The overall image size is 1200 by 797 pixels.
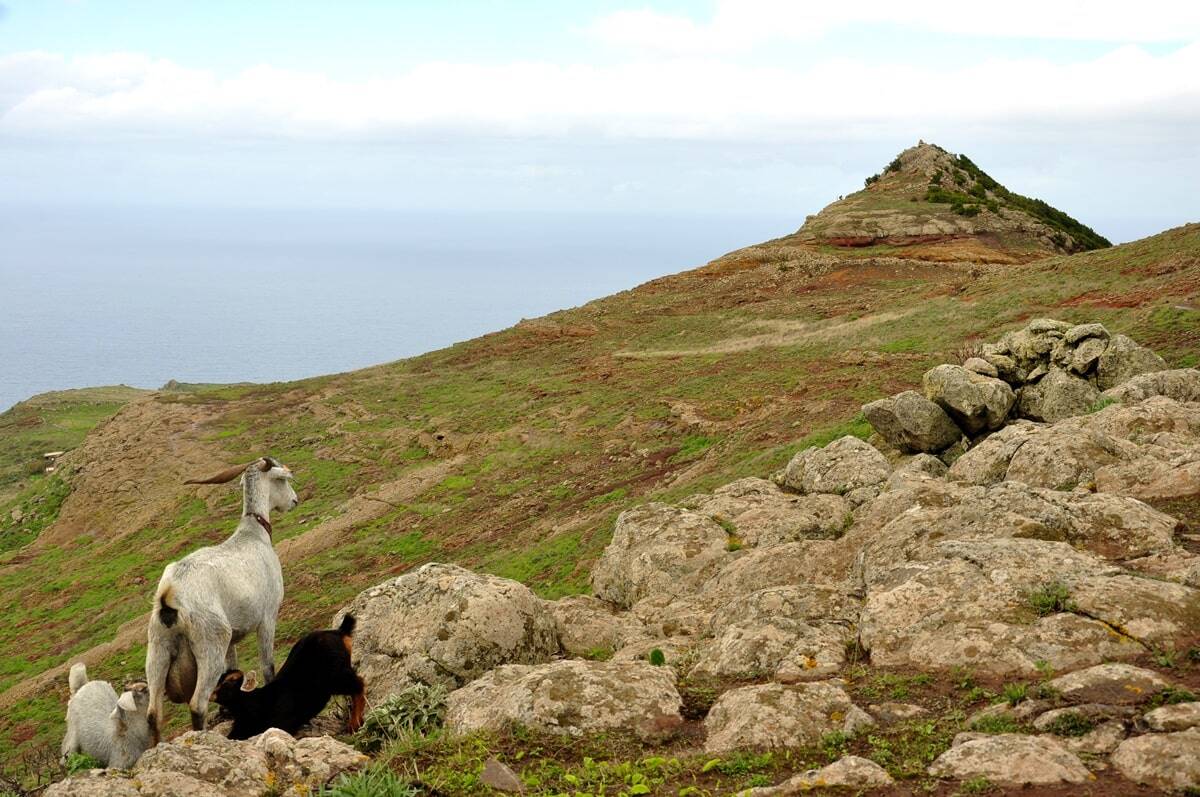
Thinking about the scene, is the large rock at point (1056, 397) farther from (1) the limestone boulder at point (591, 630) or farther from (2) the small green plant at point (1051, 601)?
(2) the small green plant at point (1051, 601)

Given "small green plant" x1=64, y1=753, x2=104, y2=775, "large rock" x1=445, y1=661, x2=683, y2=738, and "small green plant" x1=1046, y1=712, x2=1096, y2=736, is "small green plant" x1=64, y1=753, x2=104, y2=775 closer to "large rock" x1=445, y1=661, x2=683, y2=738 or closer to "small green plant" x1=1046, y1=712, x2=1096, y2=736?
"large rock" x1=445, y1=661, x2=683, y2=738

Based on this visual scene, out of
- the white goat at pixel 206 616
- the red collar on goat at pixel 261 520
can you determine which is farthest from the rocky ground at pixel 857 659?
the red collar on goat at pixel 261 520

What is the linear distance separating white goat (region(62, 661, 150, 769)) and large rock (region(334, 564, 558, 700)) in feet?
8.10

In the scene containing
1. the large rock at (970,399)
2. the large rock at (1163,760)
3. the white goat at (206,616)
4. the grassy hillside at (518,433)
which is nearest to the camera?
the large rock at (1163,760)

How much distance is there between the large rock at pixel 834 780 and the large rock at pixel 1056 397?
17.5 meters

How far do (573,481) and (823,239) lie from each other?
36029 millimetres

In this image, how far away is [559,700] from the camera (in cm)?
823

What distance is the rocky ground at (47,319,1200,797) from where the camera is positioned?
670 cm

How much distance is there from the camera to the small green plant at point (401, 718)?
865 cm

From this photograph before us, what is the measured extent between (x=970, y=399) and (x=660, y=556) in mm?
9790

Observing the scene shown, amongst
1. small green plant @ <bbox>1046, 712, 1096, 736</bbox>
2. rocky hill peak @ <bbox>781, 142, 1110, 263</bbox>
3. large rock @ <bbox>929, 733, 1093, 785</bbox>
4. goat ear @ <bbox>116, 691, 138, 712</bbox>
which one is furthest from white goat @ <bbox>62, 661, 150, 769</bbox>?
rocky hill peak @ <bbox>781, 142, 1110, 263</bbox>

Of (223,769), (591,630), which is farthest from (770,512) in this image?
(223,769)

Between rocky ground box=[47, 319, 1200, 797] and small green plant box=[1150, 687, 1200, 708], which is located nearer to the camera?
rocky ground box=[47, 319, 1200, 797]

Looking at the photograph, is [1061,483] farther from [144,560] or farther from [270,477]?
[144,560]
